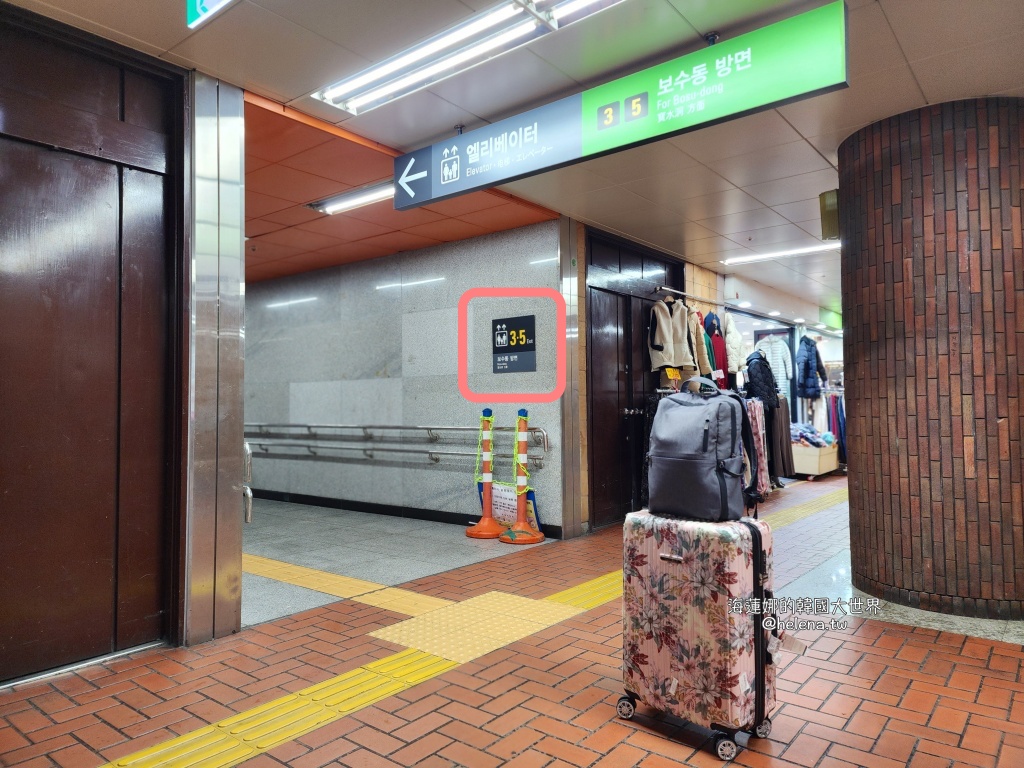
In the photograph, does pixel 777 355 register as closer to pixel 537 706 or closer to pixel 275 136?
pixel 275 136

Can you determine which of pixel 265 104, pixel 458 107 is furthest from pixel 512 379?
pixel 265 104

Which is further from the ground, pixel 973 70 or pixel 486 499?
pixel 973 70

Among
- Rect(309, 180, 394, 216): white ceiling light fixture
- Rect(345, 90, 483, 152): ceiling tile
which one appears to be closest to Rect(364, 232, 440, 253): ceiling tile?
Rect(309, 180, 394, 216): white ceiling light fixture

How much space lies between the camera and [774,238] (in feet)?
24.0

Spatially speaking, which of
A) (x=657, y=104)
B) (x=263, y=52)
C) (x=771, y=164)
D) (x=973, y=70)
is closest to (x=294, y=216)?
(x=263, y=52)

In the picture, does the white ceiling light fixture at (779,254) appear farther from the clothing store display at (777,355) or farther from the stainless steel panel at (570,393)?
the clothing store display at (777,355)

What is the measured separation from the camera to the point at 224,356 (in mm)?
3629

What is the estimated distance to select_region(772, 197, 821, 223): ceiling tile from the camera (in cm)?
602

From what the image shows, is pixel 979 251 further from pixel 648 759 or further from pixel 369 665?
pixel 369 665

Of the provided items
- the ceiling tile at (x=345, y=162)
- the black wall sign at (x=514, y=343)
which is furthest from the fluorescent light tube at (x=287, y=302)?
the ceiling tile at (x=345, y=162)

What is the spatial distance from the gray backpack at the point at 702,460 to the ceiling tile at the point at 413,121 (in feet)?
8.44

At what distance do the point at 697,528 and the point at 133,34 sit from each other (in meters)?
3.54

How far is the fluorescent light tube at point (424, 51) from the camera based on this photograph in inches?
125

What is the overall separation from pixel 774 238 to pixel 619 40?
4.59m
